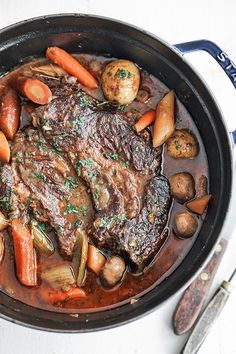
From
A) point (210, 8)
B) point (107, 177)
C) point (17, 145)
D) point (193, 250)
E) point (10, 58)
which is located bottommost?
Answer: point (193, 250)

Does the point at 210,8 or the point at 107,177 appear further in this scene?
the point at 210,8

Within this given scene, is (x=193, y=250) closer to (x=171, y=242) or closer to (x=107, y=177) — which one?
(x=171, y=242)

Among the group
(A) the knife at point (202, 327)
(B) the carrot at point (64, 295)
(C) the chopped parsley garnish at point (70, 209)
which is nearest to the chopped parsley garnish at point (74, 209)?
(C) the chopped parsley garnish at point (70, 209)

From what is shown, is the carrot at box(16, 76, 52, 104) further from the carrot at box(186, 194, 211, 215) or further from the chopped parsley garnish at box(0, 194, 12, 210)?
A: the carrot at box(186, 194, 211, 215)

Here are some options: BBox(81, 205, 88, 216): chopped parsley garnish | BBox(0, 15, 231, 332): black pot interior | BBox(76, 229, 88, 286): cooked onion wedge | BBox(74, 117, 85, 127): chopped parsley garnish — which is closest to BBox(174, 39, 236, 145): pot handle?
BBox(0, 15, 231, 332): black pot interior

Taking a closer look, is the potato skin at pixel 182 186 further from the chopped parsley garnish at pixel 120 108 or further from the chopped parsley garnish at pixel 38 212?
the chopped parsley garnish at pixel 38 212

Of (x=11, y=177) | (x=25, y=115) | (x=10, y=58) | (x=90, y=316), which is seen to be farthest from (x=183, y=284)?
(x=10, y=58)

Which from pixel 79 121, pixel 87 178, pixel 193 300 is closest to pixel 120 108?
pixel 79 121
